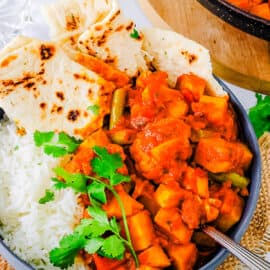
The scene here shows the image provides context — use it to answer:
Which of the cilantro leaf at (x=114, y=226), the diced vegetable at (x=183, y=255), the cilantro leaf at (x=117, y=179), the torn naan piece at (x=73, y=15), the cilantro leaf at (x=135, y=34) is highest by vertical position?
the torn naan piece at (x=73, y=15)

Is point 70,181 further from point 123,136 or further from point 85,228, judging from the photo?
point 123,136

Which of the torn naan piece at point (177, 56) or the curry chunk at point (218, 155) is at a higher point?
the torn naan piece at point (177, 56)

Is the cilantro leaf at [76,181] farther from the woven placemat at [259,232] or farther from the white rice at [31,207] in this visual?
the woven placemat at [259,232]

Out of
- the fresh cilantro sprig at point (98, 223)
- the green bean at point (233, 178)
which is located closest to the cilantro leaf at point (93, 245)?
the fresh cilantro sprig at point (98, 223)

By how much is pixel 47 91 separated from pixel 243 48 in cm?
128

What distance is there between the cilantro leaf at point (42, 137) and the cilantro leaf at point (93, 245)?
49 cm

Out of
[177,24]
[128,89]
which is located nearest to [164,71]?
[128,89]

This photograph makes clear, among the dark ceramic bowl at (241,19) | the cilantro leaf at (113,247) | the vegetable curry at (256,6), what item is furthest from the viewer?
the vegetable curry at (256,6)

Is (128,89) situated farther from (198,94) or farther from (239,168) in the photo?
(239,168)

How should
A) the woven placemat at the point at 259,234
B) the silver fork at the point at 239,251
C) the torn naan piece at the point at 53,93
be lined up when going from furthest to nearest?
the woven placemat at the point at 259,234
the torn naan piece at the point at 53,93
the silver fork at the point at 239,251

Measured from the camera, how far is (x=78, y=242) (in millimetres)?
2172

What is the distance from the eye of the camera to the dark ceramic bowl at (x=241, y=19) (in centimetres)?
275

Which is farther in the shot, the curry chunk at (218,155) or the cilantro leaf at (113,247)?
the curry chunk at (218,155)

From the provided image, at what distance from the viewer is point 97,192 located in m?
2.22
